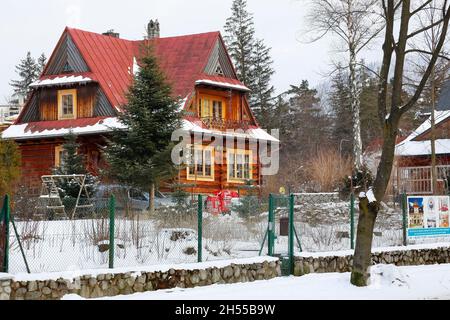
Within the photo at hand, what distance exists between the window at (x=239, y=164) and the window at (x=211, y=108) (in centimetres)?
220

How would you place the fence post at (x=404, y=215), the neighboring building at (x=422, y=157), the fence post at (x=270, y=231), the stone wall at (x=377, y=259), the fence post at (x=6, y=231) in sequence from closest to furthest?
the fence post at (x=6, y=231) → the fence post at (x=270, y=231) → the stone wall at (x=377, y=259) → the fence post at (x=404, y=215) → the neighboring building at (x=422, y=157)

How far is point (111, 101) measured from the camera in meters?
33.7

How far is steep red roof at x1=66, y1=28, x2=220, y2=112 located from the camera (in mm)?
35125

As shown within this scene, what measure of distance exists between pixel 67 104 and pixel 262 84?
110 ft

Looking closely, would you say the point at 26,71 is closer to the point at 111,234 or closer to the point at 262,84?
the point at 262,84

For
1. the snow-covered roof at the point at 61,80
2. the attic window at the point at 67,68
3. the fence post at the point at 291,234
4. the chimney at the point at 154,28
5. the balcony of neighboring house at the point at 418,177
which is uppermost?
the chimney at the point at 154,28

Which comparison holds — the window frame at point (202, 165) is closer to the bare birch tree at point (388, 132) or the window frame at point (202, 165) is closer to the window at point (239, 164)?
the window at point (239, 164)

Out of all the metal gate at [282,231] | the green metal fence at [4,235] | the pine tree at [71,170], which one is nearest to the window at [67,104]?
the pine tree at [71,170]

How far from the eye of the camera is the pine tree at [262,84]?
6575 cm
